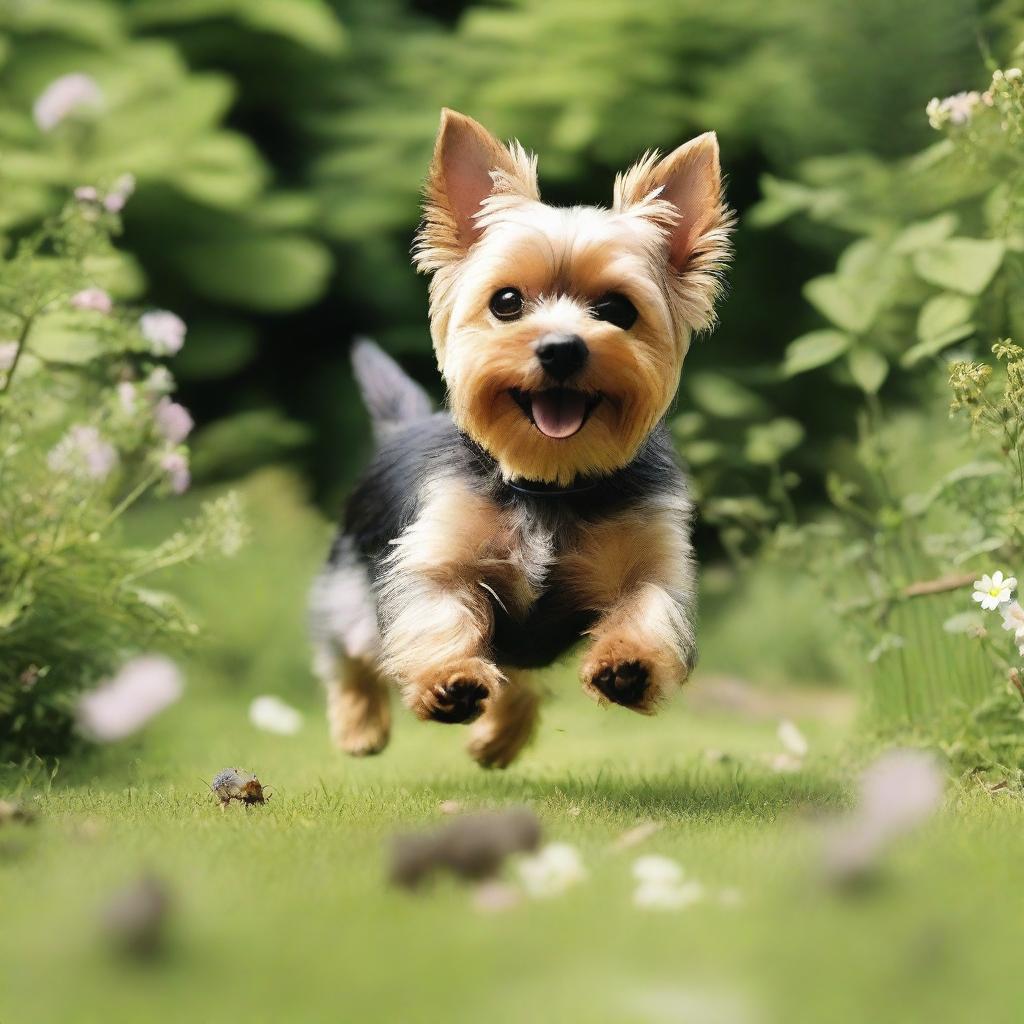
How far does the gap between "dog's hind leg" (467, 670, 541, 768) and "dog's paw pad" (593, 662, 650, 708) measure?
1.26 m

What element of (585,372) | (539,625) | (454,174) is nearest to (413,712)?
(539,625)

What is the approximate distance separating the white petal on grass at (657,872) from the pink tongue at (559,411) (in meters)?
1.33

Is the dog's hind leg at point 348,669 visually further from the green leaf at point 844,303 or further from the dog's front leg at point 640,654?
the green leaf at point 844,303

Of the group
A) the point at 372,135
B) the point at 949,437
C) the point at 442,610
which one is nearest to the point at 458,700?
the point at 442,610

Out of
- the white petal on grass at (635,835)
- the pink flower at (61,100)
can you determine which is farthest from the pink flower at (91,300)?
the white petal on grass at (635,835)

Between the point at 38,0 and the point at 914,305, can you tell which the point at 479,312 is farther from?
the point at 38,0

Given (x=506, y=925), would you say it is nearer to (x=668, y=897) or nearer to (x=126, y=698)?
(x=668, y=897)

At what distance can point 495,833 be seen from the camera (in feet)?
8.63

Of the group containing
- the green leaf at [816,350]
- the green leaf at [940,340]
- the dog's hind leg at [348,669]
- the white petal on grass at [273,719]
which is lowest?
the white petal on grass at [273,719]

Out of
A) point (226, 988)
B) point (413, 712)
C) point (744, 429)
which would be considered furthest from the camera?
point (744, 429)

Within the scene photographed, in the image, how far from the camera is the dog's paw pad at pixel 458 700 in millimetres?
3463

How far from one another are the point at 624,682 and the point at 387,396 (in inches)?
88.5

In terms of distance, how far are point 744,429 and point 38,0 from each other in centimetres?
509

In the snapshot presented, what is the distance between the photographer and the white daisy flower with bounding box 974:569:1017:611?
3.84m
